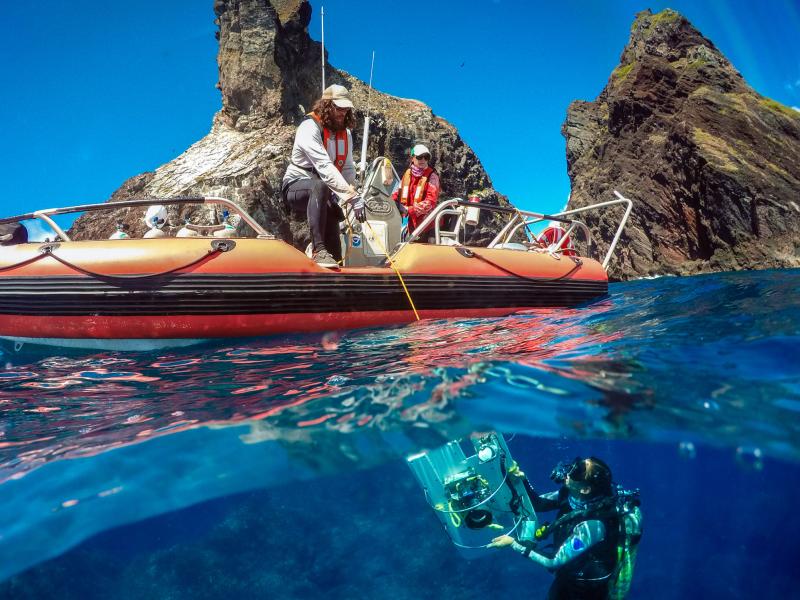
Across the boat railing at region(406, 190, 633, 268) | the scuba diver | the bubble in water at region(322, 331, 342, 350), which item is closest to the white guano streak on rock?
the boat railing at region(406, 190, 633, 268)

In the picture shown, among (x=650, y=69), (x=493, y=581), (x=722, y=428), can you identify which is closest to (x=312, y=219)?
(x=722, y=428)

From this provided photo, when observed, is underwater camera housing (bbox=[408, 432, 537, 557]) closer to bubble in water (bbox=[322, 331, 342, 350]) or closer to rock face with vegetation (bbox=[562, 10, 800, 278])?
bubble in water (bbox=[322, 331, 342, 350])

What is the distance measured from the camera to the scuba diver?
2.54m

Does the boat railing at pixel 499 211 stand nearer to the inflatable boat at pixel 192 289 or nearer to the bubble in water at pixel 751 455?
the inflatable boat at pixel 192 289

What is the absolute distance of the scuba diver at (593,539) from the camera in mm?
2541

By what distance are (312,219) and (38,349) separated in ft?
8.57

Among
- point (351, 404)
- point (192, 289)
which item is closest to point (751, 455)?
point (351, 404)

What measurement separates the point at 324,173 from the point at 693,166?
3740 centimetres

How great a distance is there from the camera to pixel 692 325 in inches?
131

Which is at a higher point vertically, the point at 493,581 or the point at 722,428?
the point at 722,428

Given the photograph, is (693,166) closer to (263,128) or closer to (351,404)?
(263,128)

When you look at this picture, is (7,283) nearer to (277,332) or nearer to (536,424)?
(277,332)

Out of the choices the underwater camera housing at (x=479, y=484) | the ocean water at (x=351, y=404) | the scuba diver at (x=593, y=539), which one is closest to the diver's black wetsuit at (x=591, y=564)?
the scuba diver at (x=593, y=539)

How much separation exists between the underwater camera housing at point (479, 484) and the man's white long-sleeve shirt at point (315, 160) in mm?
2409
